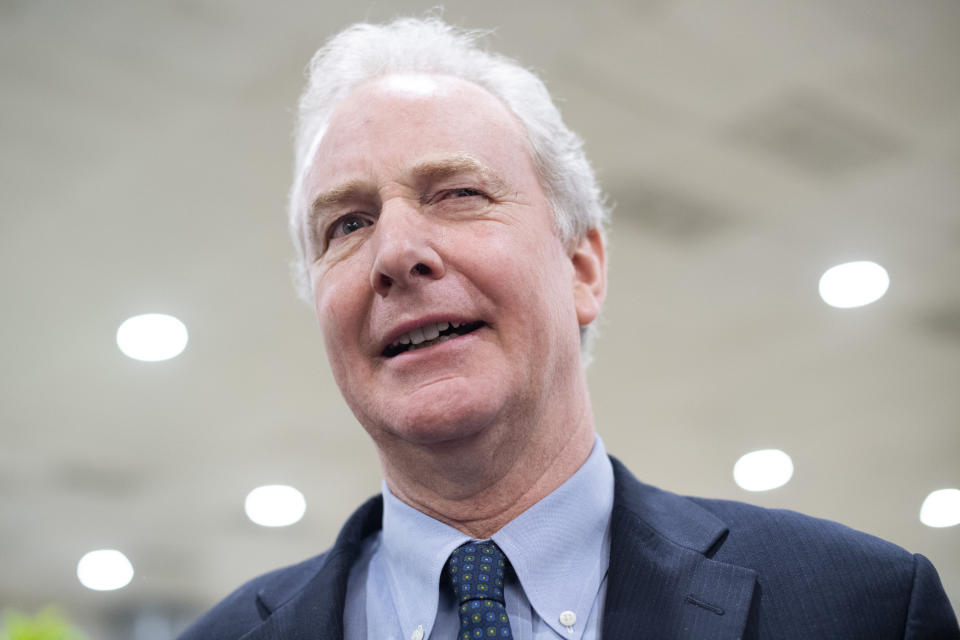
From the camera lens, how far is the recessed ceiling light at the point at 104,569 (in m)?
8.25

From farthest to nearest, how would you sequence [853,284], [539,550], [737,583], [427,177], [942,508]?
[942,508]
[853,284]
[427,177]
[539,550]
[737,583]

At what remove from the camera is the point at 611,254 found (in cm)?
491

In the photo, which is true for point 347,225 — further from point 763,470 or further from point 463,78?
point 763,470

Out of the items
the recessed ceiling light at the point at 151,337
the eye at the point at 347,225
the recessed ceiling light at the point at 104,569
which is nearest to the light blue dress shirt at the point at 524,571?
the eye at the point at 347,225

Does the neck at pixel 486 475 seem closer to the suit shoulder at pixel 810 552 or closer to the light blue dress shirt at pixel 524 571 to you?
the light blue dress shirt at pixel 524 571

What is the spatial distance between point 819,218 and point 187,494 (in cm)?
518

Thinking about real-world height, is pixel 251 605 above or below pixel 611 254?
below

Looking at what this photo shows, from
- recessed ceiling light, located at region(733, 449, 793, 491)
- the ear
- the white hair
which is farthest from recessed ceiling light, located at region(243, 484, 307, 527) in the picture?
the ear

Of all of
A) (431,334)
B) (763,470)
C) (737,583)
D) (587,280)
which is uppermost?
(763,470)

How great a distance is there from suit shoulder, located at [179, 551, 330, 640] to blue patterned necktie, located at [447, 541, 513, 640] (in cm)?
29

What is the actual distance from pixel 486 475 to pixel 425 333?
0.72 feet

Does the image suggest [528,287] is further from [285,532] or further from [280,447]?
[285,532]

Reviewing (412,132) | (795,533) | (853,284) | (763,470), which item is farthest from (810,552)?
(763,470)

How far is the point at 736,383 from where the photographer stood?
6.36 metres
